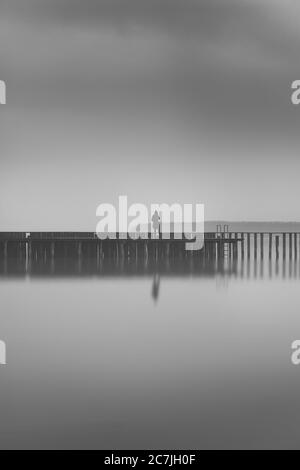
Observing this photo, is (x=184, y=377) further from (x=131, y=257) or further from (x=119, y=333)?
(x=131, y=257)

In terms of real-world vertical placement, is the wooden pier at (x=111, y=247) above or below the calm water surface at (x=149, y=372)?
above

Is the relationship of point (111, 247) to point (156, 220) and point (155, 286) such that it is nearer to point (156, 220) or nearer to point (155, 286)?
point (156, 220)

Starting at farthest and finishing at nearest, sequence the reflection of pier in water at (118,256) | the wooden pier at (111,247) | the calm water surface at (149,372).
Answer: the wooden pier at (111,247), the reflection of pier in water at (118,256), the calm water surface at (149,372)

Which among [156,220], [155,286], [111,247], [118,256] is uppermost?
[156,220]

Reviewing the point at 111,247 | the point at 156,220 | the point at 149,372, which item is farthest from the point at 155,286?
the point at 156,220

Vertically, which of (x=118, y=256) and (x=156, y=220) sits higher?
(x=156, y=220)

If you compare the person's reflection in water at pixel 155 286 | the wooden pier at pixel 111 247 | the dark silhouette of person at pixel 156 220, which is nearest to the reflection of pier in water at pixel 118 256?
the wooden pier at pixel 111 247

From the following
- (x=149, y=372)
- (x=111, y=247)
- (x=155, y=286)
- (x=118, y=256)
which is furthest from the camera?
(x=118, y=256)

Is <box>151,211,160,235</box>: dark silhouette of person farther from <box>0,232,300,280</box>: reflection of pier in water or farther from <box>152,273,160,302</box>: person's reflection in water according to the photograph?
<box>152,273,160,302</box>: person's reflection in water

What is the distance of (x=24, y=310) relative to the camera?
8.33 m

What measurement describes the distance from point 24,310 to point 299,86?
11.9 meters

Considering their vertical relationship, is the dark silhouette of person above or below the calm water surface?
above

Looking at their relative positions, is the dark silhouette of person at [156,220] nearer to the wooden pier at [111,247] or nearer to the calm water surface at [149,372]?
the wooden pier at [111,247]

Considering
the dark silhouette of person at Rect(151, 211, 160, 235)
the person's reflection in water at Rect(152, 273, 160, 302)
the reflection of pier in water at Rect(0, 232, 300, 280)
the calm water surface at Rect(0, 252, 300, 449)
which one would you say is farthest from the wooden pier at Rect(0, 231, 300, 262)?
the calm water surface at Rect(0, 252, 300, 449)
